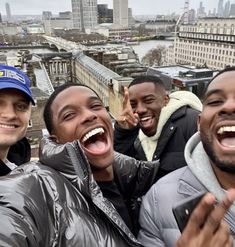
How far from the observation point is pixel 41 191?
50.8 inches

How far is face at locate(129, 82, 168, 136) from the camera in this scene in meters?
3.03

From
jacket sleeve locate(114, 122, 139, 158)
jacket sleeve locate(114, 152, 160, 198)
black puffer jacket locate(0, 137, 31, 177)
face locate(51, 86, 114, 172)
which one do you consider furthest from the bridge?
face locate(51, 86, 114, 172)

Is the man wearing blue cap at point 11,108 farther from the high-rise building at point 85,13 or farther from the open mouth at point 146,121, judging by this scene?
the high-rise building at point 85,13

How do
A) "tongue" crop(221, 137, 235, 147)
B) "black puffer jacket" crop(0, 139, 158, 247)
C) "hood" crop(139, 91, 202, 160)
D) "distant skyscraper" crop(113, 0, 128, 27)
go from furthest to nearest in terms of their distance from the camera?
"distant skyscraper" crop(113, 0, 128, 27), "hood" crop(139, 91, 202, 160), "tongue" crop(221, 137, 235, 147), "black puffer jacket" crop(0, 139, 158, 247)

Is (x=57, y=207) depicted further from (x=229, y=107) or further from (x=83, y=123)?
(x=229, y=107)

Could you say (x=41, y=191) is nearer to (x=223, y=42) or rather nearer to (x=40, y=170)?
(x=40, y=170)

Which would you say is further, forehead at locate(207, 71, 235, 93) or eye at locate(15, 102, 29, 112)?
eye at locate(15, 102, 29, 112)

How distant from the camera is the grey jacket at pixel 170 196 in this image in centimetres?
163

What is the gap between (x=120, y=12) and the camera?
5246 inches

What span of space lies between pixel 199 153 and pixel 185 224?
2.70 feet

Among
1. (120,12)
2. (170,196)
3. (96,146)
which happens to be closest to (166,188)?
(170,196)

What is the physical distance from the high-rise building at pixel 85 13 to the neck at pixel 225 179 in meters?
128

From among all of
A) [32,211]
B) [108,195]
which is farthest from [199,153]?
[32,211]

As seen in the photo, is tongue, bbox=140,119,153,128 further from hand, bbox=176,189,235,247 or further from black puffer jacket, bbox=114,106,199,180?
hand, bbox=176,189,235,247
